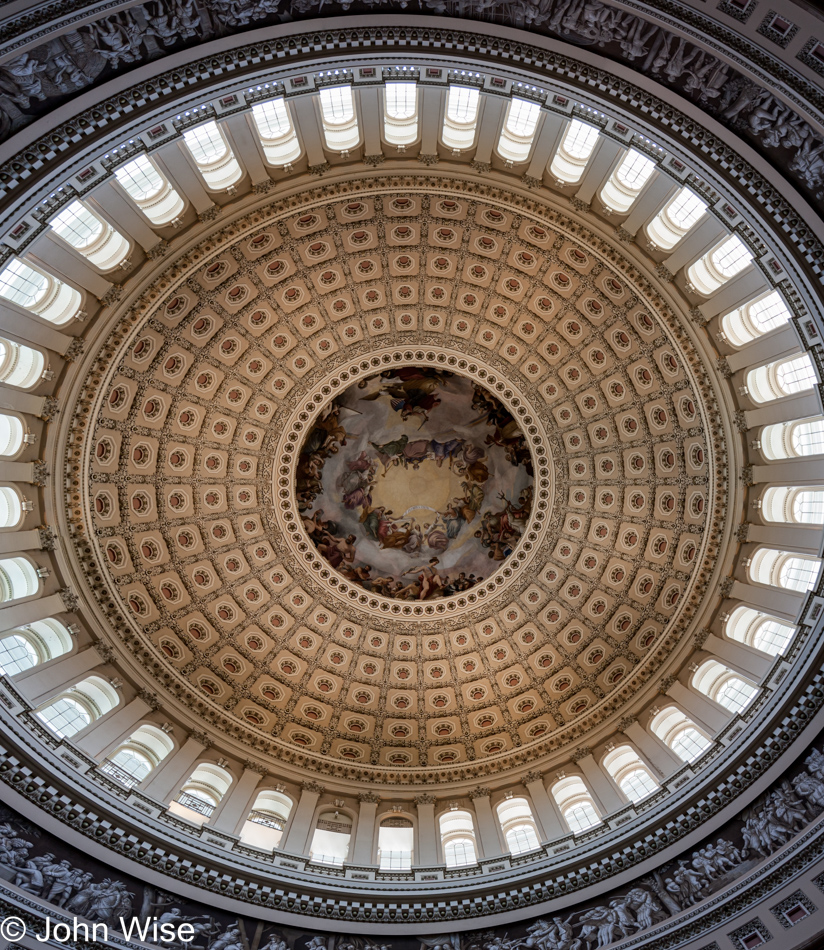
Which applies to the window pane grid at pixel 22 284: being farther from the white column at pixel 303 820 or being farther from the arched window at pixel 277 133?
the white column at pixel 303 820

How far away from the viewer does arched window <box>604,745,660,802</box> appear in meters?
21.4

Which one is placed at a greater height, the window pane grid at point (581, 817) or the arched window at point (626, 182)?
the arched window at point (626, 182)

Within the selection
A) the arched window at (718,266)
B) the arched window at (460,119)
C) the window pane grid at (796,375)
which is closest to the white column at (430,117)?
the arched window at (460,119)

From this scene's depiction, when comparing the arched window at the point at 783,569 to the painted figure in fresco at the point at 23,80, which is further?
the arched window at the point at 783,569

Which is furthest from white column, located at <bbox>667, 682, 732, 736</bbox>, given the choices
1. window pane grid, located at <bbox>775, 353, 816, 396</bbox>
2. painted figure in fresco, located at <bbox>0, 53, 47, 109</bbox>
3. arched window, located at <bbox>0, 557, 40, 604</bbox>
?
painted figure in fresco, located at <bbox>0, 53, 47, 109</bbox>

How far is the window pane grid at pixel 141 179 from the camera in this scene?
755 inches

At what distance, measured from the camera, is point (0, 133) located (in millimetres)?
14422

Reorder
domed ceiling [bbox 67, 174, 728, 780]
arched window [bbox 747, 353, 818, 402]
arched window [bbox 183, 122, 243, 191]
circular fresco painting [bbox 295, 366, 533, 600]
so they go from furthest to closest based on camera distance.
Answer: circular fresco painting [bbox 295, 366, 533, 600] < domed ceiling [bbox 67, 174, 728, 780] < arched window [bbox 183, 122, 243, 191] < arched window [bbox 747, 353, 818, 402]

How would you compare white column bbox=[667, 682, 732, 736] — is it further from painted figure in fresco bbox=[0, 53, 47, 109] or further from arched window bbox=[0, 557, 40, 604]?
painted figure in fresco bbox=[0, 53, 47, 109]

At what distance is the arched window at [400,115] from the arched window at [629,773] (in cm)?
1980

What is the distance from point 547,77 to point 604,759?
19592 mm

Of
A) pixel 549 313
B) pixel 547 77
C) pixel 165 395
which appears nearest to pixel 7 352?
pixel 165 395

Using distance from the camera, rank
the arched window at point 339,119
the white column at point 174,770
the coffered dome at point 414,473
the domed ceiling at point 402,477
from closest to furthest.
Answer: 1. the coffered dome at point 414,473
2. the arched window at point 339,119
3. the white column at point 174,770
4. the domed ceiling at point 402,477

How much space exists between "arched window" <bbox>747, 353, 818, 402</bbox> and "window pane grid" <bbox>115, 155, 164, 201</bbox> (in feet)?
57.2
